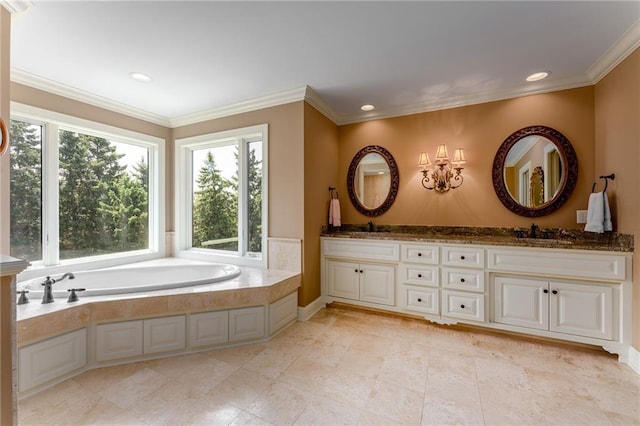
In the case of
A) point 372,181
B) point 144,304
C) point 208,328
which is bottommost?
point 208,328

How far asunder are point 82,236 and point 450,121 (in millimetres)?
4479

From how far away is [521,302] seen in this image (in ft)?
7.91

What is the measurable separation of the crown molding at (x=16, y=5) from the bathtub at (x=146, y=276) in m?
2.06

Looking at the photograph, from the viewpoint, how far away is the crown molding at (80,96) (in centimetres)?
245

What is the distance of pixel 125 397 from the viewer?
1688mm

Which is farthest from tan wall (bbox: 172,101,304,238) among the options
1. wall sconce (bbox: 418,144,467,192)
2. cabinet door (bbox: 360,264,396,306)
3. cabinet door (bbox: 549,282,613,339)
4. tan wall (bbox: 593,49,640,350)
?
tan wall (bbox: 593,49,640,350)

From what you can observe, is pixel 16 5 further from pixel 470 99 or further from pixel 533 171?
pixel 533 171

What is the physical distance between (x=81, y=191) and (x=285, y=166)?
2346mm

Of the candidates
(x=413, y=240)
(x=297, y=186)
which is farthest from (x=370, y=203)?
(x=297, y=186)

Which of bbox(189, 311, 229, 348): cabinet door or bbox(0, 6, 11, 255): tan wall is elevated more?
bbox(0, 6, 11, 255): tan wall

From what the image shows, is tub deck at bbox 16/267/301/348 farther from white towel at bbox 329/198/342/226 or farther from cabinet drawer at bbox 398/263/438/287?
cabinet drawer at bbox 398/263/438/287

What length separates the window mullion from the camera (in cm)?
268

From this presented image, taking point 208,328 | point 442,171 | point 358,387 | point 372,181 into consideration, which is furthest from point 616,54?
point 208,328

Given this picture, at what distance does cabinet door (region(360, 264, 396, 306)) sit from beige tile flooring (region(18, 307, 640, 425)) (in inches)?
22.8
